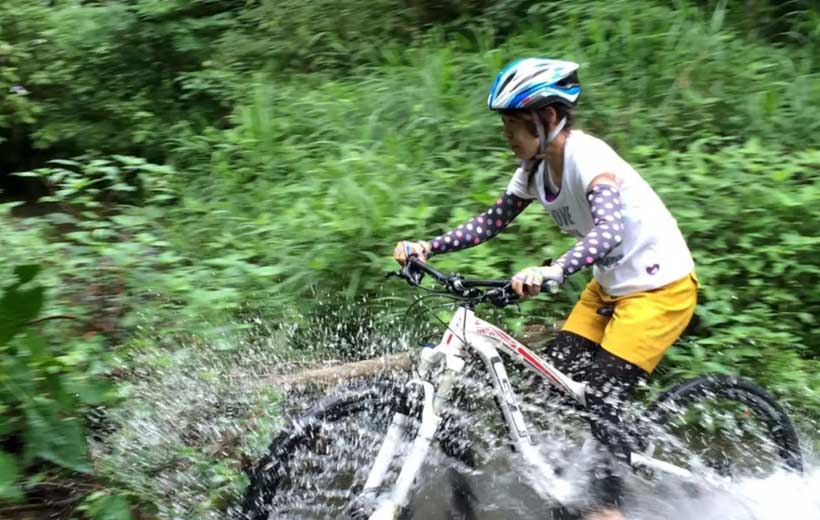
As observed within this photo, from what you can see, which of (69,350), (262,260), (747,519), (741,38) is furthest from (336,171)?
(741,38)

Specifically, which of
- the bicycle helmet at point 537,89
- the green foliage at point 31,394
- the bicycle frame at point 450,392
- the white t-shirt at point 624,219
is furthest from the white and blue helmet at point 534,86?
the green foliage at point 31,394

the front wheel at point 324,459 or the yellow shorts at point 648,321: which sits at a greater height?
the yellow shorts at point 648,321

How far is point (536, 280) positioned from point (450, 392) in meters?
0.59

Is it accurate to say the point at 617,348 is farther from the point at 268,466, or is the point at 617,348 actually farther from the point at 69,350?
the point at 69,350

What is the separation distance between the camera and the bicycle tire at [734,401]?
12.1ft

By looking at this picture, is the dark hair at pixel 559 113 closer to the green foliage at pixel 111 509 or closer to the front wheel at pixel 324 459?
the front wheel at pixel 324 459

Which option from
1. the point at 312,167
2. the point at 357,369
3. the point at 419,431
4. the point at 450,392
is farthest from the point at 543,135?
the point at 312,167

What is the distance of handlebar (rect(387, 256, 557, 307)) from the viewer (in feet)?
9.72

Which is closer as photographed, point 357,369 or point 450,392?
point 450,392

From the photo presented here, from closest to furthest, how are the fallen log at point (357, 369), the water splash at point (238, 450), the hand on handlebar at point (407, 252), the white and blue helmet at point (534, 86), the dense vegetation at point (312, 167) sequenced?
1. the white and blue helmet at point (534, 86)
2. the hand on handlebar at point (407, 252)
3. the water splash at point (238, 450)
4. the dense vegetation at point (312, 167)
5. the fallen log at point (357, 369)

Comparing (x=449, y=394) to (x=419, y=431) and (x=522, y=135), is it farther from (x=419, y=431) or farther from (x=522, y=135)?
(x=522, y=135)

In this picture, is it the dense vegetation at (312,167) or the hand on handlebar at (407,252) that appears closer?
the hand on handlebar at (407,252)

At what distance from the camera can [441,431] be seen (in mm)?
3344

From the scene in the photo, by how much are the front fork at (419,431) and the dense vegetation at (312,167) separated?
88 cm
